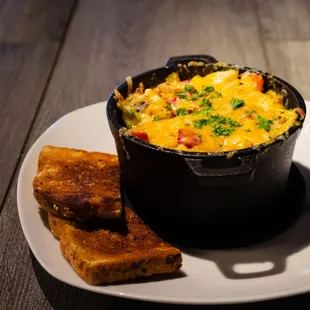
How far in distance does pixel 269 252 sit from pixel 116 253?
41 cm

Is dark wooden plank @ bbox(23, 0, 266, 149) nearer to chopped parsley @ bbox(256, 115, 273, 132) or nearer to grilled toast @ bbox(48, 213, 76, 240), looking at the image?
grilled toast @ bbox(48, 213, 76, 240)

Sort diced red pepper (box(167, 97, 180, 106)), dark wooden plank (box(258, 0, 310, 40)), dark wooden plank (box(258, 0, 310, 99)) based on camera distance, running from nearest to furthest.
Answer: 1. diced red pepper (box(167, 97, 180, 106))
2. dark wooden plank (box(258, 0, 310, 99))
3. dark wooden plank (box(258, 0, 310, 40))

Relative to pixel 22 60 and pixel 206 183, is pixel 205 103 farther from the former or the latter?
pixel 22 60

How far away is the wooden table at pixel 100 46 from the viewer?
217 centimetres

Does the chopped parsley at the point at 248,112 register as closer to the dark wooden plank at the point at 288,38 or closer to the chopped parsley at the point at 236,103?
the chopped parsley at the point at 236,103

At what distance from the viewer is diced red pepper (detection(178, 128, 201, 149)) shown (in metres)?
1.35

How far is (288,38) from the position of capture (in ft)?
8.95

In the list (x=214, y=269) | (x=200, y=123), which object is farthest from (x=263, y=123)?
(x=214, y=269)

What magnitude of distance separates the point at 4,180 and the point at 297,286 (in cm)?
107

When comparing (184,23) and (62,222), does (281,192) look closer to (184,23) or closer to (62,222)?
(62,222)

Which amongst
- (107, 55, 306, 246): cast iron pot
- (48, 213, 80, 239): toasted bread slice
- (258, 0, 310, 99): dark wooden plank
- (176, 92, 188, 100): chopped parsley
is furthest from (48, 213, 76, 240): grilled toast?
(258, 0, 310, 99): dark wooden plank

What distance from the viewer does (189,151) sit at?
4.25ft

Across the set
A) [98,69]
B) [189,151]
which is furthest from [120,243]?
[98,69]

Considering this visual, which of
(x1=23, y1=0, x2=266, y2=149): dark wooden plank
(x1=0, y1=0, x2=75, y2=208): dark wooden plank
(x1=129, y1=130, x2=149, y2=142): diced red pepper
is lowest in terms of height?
(x1=0, y1=0, x2=75, y2=208): dark wooden plank
